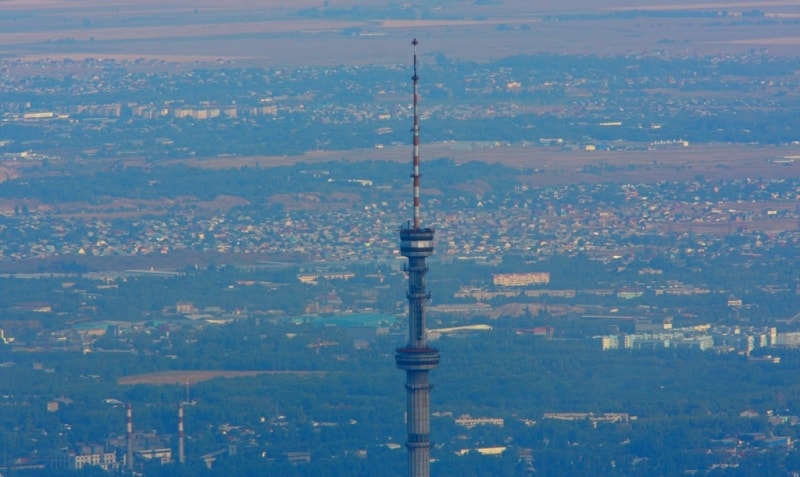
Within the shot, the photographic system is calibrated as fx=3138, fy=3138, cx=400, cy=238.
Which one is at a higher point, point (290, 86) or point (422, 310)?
point (290, 86)

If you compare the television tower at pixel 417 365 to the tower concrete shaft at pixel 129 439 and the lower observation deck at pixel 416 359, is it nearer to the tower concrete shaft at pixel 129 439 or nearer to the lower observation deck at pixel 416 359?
the lower observation deck at pixel 416 359

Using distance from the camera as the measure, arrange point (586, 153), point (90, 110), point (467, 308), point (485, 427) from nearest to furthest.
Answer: point (485, 427)
point (467, 308)
point (586, 153)
point (90, 110)

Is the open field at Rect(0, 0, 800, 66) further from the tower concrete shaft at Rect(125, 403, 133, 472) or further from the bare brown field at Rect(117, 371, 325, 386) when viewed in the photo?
the tower concrete shaft at Rect(125, 403, 133, 472)

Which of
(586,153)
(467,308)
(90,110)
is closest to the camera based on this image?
(467,308)

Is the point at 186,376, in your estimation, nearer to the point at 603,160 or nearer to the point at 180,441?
the point at 180,441

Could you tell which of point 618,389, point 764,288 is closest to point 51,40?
point 764,288

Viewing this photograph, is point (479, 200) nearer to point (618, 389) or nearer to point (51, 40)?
point (51, 40)

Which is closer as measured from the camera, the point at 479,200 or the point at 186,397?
the point at 186,397

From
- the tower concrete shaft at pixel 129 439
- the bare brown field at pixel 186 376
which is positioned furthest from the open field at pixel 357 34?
the tower concrete shaft at pixel 129 439
